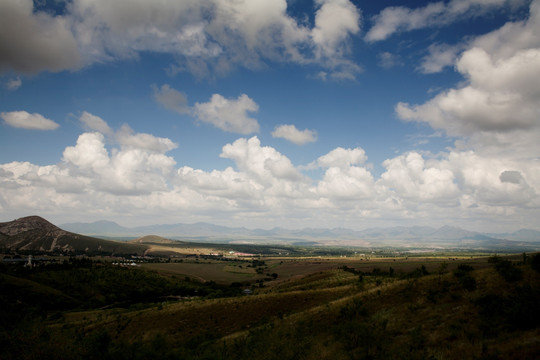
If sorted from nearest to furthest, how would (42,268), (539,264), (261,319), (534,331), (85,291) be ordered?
(534,331)
(539,264)
(261,319)
(85,291)
(42,268)

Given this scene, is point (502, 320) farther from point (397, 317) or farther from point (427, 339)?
point (397, 317)

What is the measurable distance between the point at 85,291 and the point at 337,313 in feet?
320

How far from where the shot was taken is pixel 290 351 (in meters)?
20.1

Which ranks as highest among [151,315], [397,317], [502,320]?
[502,320]

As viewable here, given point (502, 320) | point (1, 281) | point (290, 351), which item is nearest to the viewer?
point (502, 320)

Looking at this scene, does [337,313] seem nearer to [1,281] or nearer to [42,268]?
[1,281]

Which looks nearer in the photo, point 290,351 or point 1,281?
point 290,351

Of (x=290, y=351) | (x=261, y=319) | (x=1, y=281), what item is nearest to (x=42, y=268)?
(x=1, y=281)

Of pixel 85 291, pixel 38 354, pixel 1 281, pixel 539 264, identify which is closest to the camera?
pixel 38 354

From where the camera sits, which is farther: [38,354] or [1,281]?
[1,281]

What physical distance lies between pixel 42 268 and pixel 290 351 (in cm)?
12683

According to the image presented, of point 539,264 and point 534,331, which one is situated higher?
point 539,264

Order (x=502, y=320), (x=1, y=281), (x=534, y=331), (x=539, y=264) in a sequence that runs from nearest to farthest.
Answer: (x=534, y=331)
(x=502, y=320)
(x=539, y=264)
(x=1, y=281)

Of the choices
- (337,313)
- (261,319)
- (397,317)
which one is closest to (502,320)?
(397,317)
